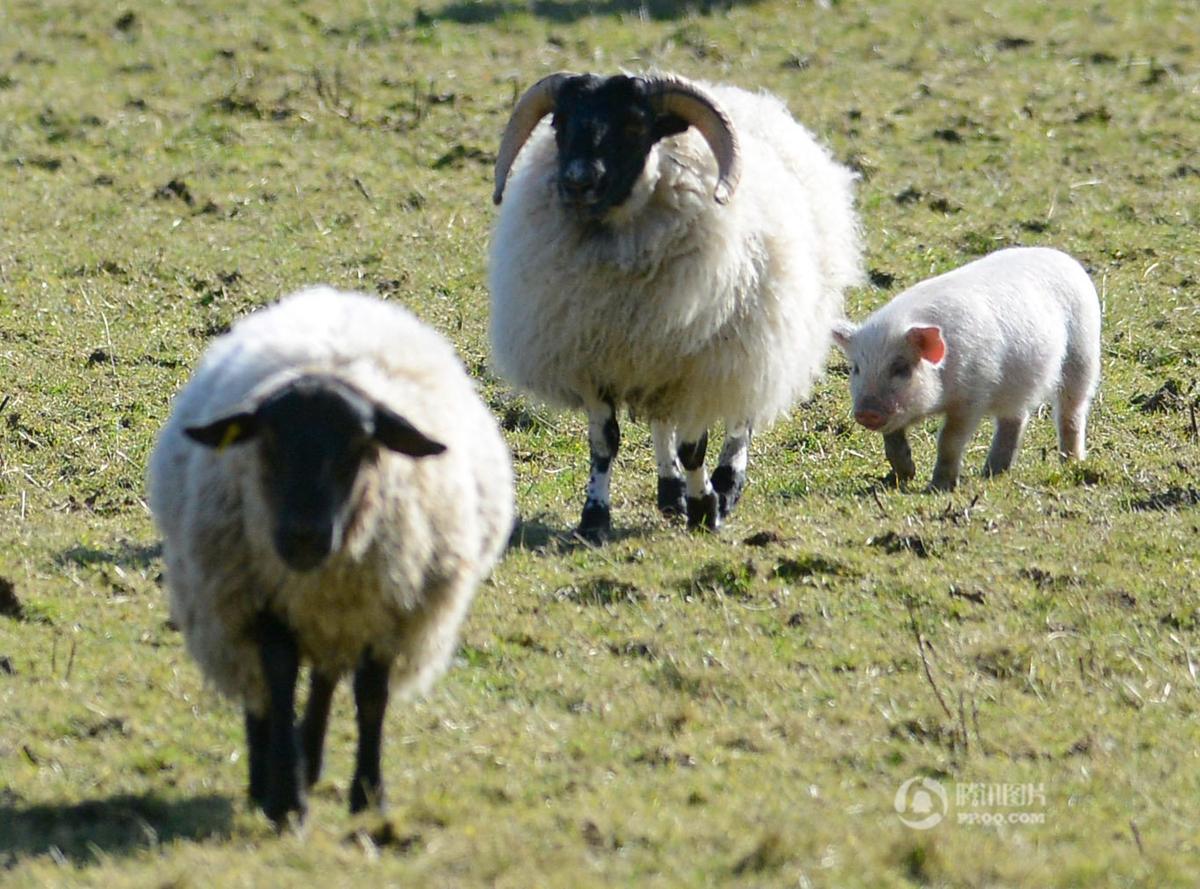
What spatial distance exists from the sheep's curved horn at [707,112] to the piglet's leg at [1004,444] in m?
2.62

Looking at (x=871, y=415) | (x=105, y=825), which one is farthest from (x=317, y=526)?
(x=871, y=415)

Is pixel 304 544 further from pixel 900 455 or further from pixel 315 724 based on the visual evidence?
pixel 900 455

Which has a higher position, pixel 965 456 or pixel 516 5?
pixel 516 5

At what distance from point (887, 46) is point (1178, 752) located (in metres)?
14.3

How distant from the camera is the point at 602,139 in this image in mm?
8500

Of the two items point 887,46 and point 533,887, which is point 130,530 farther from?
point 887,46

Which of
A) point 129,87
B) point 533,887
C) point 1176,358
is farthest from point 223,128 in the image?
point 533,887

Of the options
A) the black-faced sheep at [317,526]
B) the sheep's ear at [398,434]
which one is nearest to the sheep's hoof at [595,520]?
the black-faced sheep at [317,526]

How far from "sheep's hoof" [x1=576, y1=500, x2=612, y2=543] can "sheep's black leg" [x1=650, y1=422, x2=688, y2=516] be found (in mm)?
559

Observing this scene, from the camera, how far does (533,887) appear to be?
4.72 meters

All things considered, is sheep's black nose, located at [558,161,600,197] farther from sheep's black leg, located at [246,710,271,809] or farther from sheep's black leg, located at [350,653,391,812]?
sheep's black leg, located at [246,710,271,809]

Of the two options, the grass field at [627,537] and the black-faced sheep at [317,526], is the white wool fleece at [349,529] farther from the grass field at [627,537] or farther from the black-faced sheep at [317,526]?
the grass field at [627,537]

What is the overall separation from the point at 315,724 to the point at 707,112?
419 cm

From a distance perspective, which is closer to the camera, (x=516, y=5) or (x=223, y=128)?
(x=223, y=128)
